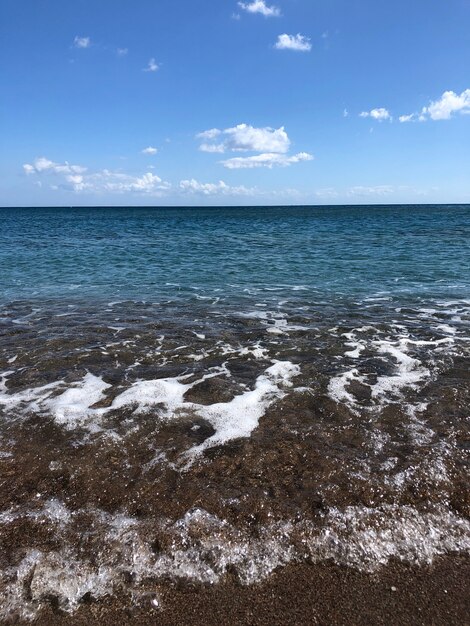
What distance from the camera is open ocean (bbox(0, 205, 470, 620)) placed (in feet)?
12.2

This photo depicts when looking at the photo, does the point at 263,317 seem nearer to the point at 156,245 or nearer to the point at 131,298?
the point at 131,298

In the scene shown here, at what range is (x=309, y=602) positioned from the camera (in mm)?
3262

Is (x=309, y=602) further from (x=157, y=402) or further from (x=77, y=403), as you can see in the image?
(x=77, y=403)

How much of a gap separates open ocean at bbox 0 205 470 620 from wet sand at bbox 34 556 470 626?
104 mm

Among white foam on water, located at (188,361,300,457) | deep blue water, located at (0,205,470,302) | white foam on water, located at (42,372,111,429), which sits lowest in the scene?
deep blue water, located at (0,205,470,302)

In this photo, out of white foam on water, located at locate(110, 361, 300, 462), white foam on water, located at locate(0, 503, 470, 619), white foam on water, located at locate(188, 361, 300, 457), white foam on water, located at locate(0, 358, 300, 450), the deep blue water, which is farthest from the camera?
the deep blue water

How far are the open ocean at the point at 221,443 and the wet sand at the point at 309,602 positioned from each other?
10 cm

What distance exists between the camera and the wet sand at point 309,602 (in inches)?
123

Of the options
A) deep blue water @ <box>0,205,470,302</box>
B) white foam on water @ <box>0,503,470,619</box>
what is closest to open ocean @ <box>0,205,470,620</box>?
white foam on water @ <box>0,503,470,619</box>

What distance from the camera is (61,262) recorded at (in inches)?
921

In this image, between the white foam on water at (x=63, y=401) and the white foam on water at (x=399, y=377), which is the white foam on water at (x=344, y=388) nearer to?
the white foam on water at (x=399, y=377)

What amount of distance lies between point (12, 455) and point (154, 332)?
5.52 m

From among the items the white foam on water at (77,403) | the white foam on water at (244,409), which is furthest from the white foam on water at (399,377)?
the white foam on water at (77,403)

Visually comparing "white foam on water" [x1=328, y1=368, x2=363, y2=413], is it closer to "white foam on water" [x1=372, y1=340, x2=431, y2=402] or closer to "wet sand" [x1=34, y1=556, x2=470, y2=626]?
"white foam on water" [x1=372, y1=340, x2=431, y2=402]
